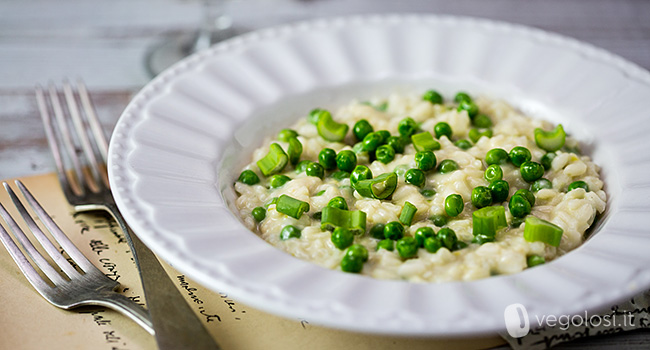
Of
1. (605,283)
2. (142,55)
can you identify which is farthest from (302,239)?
(142,55)

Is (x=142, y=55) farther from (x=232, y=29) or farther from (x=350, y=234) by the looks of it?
(x=350, y=234)

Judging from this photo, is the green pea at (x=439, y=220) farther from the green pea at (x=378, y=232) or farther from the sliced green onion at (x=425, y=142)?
the sliced green onion at (x=425, y=142)

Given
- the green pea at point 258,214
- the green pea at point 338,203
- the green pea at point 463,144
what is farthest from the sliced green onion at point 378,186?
the green pea at point 463,144

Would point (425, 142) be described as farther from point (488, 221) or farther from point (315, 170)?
point (488, 221)

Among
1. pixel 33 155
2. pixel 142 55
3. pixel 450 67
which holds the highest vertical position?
pixel 450 67

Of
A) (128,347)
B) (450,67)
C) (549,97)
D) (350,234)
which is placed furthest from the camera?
(450,67)

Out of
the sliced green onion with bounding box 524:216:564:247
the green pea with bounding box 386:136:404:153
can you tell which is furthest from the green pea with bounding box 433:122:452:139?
the sliced green onion with bounding box 524:216:564:247
